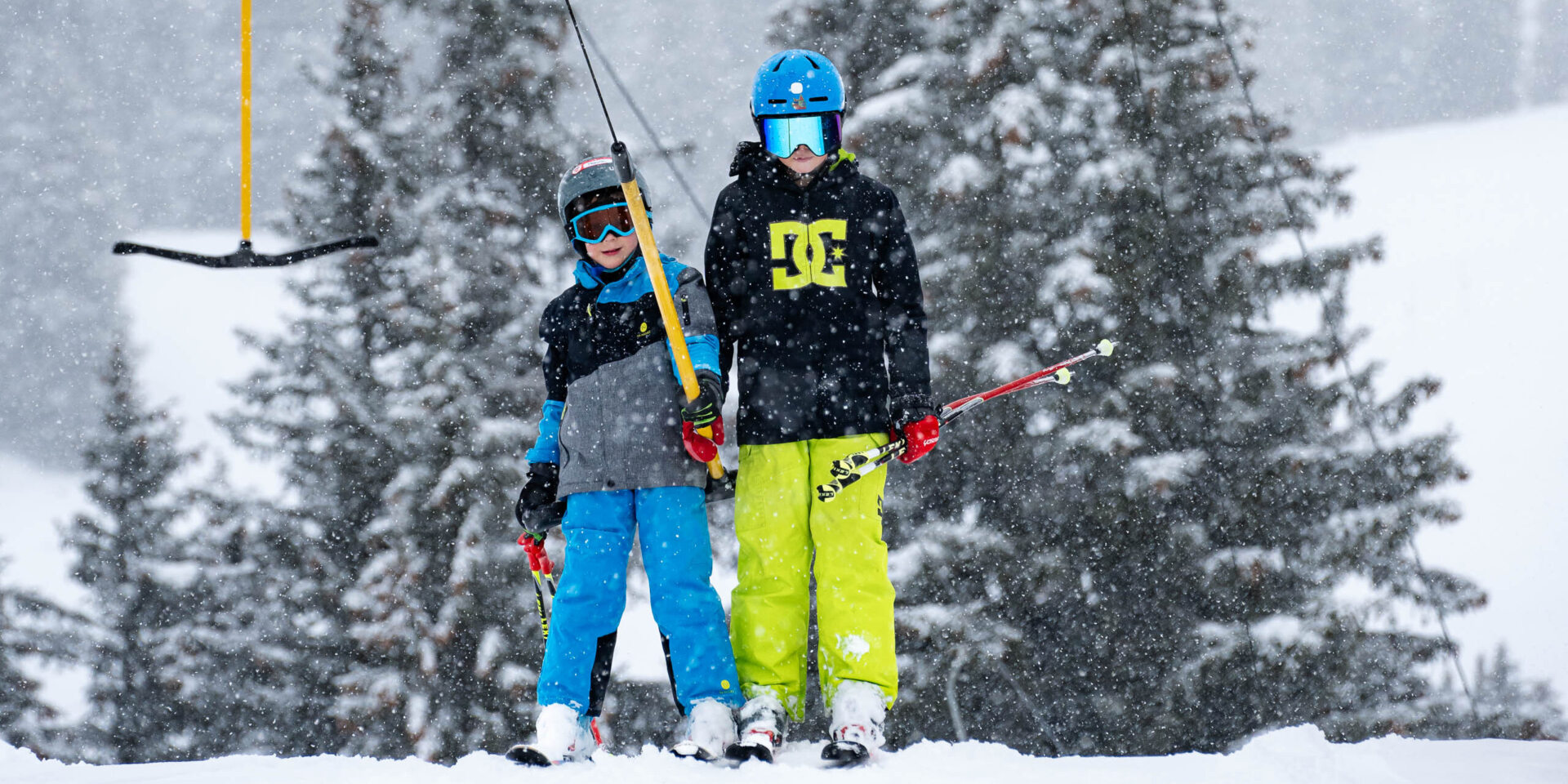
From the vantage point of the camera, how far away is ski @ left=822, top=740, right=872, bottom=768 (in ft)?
10.9

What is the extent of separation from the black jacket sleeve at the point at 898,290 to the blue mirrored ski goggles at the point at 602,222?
0.86 m

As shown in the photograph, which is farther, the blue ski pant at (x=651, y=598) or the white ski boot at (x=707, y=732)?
the blue ski pant at (x=651, y=598)

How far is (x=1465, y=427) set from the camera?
37125 millimetres

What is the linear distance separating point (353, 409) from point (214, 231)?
4290 centimetres

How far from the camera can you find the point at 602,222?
397 cm

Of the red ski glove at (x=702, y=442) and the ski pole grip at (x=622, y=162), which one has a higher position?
the ski pole grip at (x=622, y=162)

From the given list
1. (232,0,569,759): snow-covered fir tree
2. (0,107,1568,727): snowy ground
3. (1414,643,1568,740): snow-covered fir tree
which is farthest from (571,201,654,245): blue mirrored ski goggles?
(0,107,1568,727): snowy ground

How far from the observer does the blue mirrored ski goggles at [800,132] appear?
3975mm

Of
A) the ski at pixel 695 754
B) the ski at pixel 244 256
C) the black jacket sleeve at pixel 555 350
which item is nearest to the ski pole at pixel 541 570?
the black jacket sleeve at pixel 555 350

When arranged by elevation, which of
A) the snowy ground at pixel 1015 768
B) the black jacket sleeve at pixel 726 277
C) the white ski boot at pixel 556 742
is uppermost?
the black jacket sleeve at pixel 726 277

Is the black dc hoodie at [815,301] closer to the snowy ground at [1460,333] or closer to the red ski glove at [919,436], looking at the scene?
the red ski glove at [919,436]

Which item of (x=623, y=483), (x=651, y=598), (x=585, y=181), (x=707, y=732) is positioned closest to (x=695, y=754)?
(x=707, y=732)

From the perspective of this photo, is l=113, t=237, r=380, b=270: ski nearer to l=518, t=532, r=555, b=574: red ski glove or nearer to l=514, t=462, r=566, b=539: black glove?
l=514, t=462, r=566, b=539: black glove

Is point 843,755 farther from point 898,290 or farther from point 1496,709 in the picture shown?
point 1496,709
